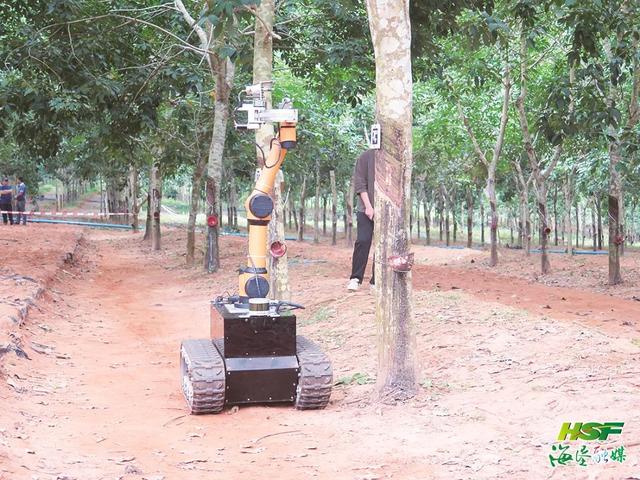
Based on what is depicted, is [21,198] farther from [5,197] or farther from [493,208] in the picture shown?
[493,208]

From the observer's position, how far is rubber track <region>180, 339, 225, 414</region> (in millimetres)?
5730

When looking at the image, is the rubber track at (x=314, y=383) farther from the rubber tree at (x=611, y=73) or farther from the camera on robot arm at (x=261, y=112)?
the rubber tree at (x=611, y=73)

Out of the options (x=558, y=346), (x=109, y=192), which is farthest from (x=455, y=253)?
(x=109, y=192)

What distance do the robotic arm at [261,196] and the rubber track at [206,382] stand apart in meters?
0.67

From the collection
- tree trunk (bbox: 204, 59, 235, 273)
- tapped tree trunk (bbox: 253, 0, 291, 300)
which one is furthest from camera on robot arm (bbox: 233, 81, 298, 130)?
tree trunk (bbox: 204, 59, 235, 273)

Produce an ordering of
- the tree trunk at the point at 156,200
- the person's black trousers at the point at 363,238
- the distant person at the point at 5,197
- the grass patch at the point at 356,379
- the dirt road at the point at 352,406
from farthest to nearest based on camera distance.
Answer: the distant person at the point at 5,197, the tree trunk at the point at 156,200, the person's black trousers at the point at 363,238, the grass patch at the point at 356,379, the dirt road at the point at 352,406

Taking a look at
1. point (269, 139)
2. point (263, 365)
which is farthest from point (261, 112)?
point (269, 139)

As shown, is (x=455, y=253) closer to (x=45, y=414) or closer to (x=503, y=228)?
(x=45, y=414)

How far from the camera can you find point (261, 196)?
6.11m

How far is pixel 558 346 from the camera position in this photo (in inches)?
266

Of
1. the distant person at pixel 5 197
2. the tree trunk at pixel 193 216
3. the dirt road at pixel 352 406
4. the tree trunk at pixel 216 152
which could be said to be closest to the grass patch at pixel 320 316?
the dirt road at pixel 352 406

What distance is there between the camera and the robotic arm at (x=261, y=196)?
6105 millimetres

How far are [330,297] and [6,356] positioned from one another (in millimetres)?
4578

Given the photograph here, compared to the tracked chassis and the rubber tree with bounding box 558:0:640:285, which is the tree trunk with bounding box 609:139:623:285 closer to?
the rubber tree with bounding box 558:0:640:285
